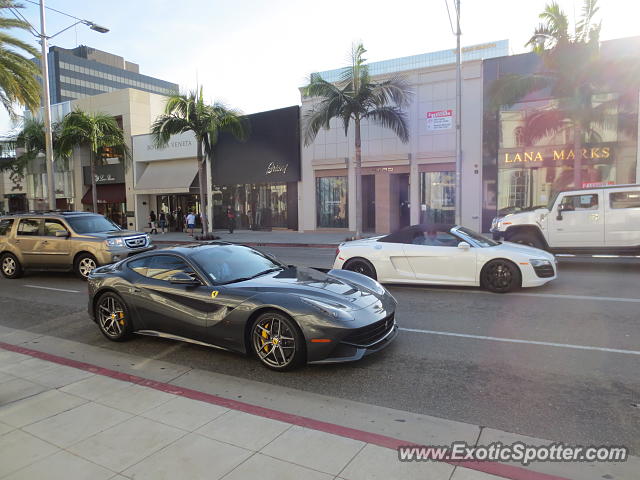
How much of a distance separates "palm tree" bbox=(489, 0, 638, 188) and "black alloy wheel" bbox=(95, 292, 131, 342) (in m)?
16.0

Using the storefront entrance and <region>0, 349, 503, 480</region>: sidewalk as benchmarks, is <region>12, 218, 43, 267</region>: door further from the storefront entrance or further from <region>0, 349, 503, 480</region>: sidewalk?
the storefront entrance

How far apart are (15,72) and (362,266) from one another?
16599mm

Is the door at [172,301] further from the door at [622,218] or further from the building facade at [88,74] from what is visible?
the building facade at [88,74]

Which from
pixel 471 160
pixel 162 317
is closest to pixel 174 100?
pixel 471 160

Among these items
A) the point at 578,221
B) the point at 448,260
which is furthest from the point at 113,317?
the point at 578,221

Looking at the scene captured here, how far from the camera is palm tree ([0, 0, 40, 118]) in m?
16.7

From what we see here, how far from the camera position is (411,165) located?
915 inches

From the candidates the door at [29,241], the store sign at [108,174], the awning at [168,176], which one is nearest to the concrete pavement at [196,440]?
the door at [29,241]

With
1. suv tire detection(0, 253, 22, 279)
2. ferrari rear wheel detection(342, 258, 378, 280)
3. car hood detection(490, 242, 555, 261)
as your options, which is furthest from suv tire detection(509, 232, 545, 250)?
suv tire detection(0, 253, 22, 279)

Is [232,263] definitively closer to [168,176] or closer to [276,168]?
[276,168]

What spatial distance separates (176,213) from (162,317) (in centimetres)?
2839

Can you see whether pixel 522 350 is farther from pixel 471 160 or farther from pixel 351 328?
pixel 471 160

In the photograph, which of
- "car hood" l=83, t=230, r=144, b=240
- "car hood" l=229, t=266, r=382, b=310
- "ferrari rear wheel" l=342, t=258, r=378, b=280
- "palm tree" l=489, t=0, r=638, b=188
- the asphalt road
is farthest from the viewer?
"palm tree" l=489, t=0, r=638, b=188

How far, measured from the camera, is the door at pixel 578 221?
11.1m
